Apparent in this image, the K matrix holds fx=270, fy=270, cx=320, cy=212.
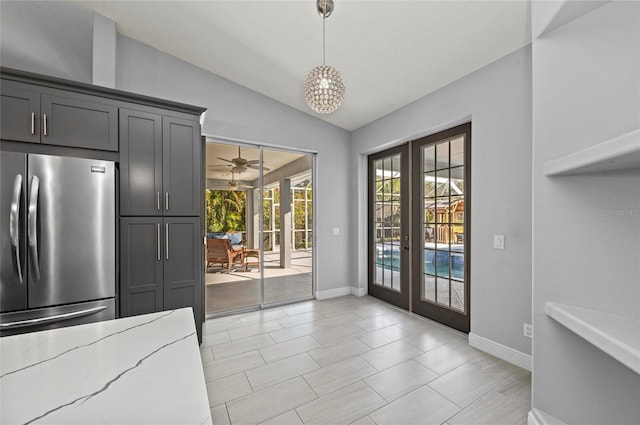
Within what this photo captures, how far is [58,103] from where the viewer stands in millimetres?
2076

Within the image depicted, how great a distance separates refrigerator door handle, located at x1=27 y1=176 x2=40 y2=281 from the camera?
1819mm

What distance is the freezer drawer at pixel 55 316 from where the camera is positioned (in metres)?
1.79

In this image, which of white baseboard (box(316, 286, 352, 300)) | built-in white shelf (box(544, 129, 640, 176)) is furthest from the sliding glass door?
built-in white shelf (box(544, 129, 640, 176))

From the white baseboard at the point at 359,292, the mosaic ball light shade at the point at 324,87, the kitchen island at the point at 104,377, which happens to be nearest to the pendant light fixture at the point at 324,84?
the mosaic ball light shade at the point at 324,87

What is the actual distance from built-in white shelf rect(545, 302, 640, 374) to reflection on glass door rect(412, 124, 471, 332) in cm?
179

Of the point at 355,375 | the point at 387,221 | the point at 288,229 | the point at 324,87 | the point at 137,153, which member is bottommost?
the point at 355,375

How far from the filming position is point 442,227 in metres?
3.14

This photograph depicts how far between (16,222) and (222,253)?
7.72 feet

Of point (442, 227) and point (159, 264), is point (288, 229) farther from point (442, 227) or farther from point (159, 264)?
point (442, 227)

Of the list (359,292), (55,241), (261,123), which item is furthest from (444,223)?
(55,241)

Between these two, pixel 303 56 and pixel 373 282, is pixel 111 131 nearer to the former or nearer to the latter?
pixel 303 56

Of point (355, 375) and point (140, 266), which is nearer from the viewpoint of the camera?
point (355, 375)

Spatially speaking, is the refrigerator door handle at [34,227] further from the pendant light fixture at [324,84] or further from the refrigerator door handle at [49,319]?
the pendant light fixture at [324,84]

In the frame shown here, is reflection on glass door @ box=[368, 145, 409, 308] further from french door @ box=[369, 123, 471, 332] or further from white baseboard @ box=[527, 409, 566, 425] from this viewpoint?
white baseboard @ box=[527, 409, 566, 425]
